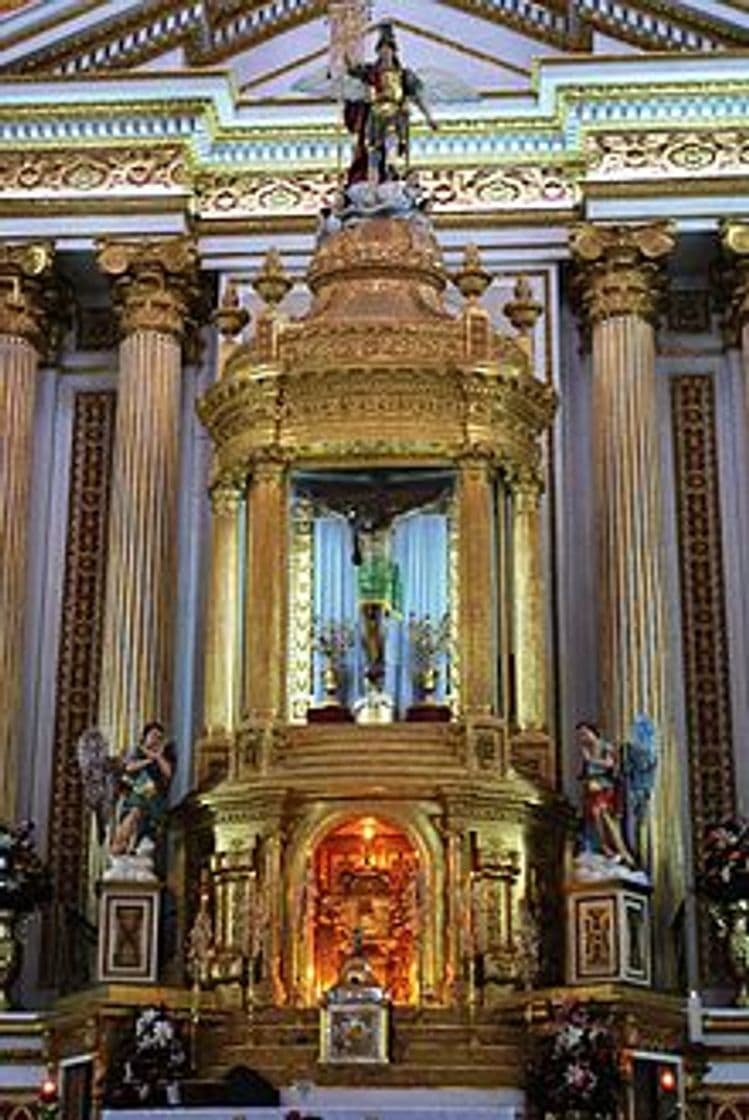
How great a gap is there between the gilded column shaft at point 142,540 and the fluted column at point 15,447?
68 cm

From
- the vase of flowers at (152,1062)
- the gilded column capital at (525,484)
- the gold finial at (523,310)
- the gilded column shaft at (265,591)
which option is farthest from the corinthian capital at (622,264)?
the vase of flowers at (152,1062)

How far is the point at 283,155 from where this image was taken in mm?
16922

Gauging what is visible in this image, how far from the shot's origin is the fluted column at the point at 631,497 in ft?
48.9

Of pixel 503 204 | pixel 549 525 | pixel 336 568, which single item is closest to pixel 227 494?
pixel 336 568

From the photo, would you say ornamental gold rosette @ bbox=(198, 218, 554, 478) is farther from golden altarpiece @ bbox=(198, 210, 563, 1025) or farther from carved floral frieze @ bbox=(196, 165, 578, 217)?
carved floral frieze @ bbox=(196, 165, 578, 217)

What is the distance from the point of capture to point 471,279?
14.7m

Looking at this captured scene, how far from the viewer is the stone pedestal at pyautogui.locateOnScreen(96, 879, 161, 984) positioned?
510 inches

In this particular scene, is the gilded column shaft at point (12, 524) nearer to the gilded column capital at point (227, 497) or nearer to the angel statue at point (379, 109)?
the gilded column capital at point (227, 497)

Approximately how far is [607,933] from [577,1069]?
1175 mm

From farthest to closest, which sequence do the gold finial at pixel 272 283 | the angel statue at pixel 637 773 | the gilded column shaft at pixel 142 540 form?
the gilded column shaft at pixel 142 540 < the gold finial at pixel 272 283 < the angel statue at pixel 637 773

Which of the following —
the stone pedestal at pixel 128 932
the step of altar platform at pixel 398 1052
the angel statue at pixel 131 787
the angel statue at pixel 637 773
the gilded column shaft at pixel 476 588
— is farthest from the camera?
the angel statue at pixel 637 773

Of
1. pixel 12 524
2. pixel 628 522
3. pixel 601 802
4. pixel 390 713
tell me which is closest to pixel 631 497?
pixel 628 522

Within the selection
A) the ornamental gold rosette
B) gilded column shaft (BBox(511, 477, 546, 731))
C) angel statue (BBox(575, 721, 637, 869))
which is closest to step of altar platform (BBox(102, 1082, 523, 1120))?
angel statue (BBox(575, 721, 637, 869))

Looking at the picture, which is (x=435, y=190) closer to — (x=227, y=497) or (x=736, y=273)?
(x=736, y=273)
